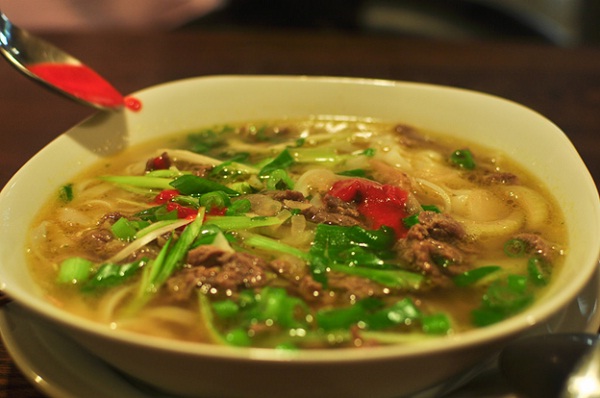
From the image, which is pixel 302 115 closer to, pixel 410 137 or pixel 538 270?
pixel 410 137

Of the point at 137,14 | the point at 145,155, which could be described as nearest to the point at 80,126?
the point at 145,155

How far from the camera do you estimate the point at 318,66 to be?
430cm

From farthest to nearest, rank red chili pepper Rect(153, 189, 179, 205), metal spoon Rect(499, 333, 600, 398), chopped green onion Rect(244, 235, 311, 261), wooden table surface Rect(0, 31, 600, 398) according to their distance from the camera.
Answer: wooden table surface Rect(0, 31, 600, 398) < red chili pepper Rect(153, 189, 179, 205) < chopped green onion Rect(244, 235, 311, 261) < metal spoon Rect(499, 333, 600, 398)

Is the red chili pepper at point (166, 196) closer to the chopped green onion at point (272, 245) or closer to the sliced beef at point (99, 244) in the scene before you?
the sliced beef at point (99, 244)

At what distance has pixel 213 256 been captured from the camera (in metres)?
1.89

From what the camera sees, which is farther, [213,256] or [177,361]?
[213,256]

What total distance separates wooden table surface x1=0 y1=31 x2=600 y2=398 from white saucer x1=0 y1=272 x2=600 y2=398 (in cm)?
163

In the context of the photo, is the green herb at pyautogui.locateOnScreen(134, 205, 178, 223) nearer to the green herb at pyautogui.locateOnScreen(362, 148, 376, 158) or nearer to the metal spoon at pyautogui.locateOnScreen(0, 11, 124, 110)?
the metal spoon at pyautogui.locateOnScreen(0, 11, 124, 110)

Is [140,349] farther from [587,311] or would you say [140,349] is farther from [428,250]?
[587,311]

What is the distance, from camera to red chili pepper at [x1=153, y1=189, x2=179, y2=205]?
7.68ft

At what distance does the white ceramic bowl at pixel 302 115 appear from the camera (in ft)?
4.43

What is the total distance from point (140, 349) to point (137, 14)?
5.40 m

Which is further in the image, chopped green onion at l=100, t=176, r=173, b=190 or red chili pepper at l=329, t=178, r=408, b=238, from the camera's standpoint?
chopped green onion at l=100, t=176, r=173, b=190

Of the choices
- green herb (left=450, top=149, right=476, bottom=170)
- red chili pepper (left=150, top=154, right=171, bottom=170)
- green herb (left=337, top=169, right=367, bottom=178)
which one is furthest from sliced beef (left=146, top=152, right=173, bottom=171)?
green herb (left=450, top=149, right=476, bottom=170)
